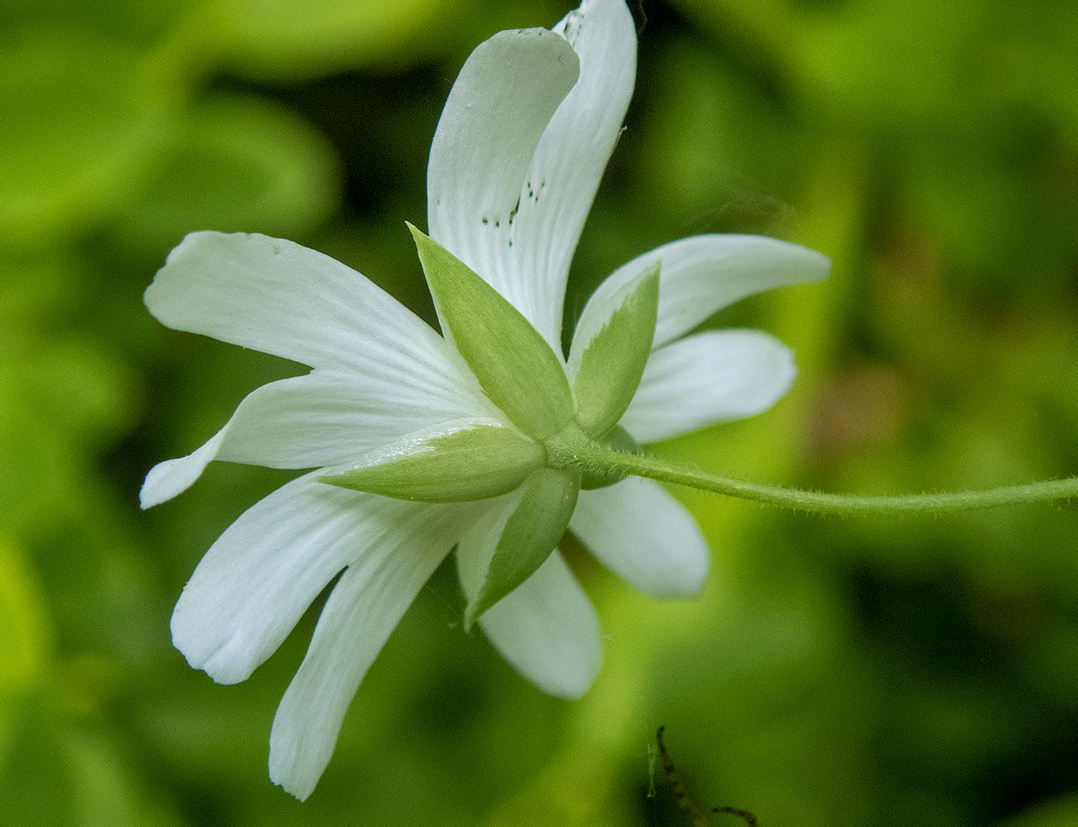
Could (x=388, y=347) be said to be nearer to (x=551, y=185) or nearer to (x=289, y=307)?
(x=289, y=307)

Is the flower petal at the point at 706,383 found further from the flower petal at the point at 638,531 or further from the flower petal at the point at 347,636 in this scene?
the flower petal at the point at 347,636

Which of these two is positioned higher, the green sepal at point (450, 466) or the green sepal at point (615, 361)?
the green sepal at point (615, 361)

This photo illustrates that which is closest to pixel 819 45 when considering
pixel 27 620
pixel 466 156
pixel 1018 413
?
pixel 1018 413

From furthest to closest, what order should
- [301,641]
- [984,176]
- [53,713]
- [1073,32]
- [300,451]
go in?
1. [984,176]
2. [1073,32]
3. [301,641]
4. [53,713]
5. [300,451]

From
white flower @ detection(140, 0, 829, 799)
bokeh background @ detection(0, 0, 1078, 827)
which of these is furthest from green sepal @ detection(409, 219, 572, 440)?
bokeh background @ detection(0, 0, 1078, 827)

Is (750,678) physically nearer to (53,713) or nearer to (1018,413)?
(1018,413)

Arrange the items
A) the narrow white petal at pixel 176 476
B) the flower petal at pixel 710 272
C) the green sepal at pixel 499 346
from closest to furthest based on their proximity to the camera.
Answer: the narrow white petal at pixel 176 476 < the green sepal at pixel 499 346 < the flower petal at pixel 710 272

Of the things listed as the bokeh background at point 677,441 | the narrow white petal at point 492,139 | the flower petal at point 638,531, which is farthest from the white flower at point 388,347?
the bokeh background at point 677,441
